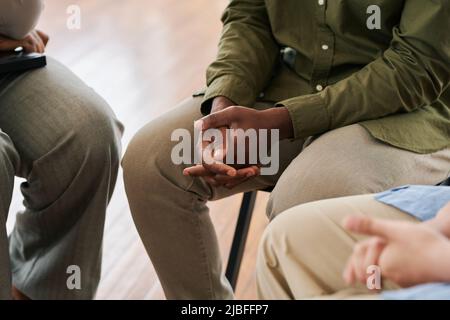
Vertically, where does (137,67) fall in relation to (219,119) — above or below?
below

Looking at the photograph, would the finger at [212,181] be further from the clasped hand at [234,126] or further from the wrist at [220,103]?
the wrist at [220,103]

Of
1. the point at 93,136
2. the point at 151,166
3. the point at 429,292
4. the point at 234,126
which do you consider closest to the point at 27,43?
the point at 93,136

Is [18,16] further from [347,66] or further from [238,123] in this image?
[347,66]

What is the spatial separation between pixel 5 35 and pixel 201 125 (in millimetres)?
467

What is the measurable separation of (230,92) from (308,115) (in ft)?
0.55

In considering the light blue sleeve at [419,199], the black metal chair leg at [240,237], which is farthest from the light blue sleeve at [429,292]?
the black metal chair leg at [240,237]

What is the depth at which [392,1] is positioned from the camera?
4.05ft

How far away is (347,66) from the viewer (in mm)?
1328

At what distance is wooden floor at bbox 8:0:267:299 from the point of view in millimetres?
1772

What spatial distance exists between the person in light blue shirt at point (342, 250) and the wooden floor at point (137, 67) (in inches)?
27.4

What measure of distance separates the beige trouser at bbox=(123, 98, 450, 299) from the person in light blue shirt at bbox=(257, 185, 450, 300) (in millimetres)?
127

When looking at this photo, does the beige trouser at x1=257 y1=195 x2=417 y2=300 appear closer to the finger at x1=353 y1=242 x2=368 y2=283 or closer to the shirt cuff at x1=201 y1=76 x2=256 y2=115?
the finger at x1=353 y1=242 x2=368 y2=283

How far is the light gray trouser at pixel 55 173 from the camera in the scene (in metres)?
1.37

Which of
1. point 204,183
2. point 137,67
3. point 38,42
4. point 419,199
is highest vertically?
point 38,42
